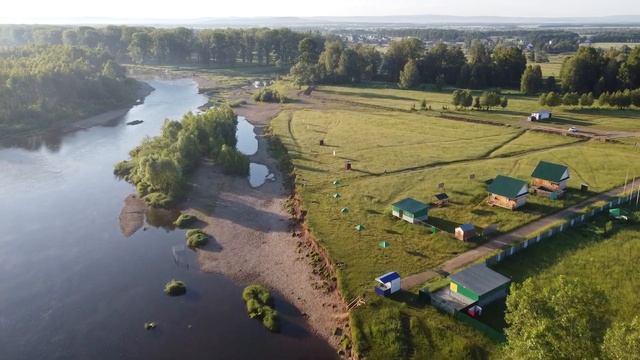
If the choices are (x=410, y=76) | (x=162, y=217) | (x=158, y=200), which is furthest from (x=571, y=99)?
(x=162, y=217)

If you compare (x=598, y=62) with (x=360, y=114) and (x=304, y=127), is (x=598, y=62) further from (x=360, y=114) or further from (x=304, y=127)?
(x=304, y=127)

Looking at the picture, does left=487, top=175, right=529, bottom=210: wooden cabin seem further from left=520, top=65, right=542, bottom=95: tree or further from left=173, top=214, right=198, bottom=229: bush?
left=520, top=65, right=542, bottom=95: tree

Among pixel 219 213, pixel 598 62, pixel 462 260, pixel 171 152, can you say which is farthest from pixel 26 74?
pixel 598 62

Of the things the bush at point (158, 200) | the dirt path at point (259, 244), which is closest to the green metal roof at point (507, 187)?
the dirt path at point (259, 244)

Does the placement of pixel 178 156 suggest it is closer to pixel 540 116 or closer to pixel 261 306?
pixel 261 306

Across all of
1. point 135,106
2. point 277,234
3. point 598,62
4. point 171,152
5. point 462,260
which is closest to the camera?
point 462,260

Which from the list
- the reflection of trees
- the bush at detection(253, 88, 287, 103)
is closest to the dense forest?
the bush at detection(253, 88, 287, 103)
